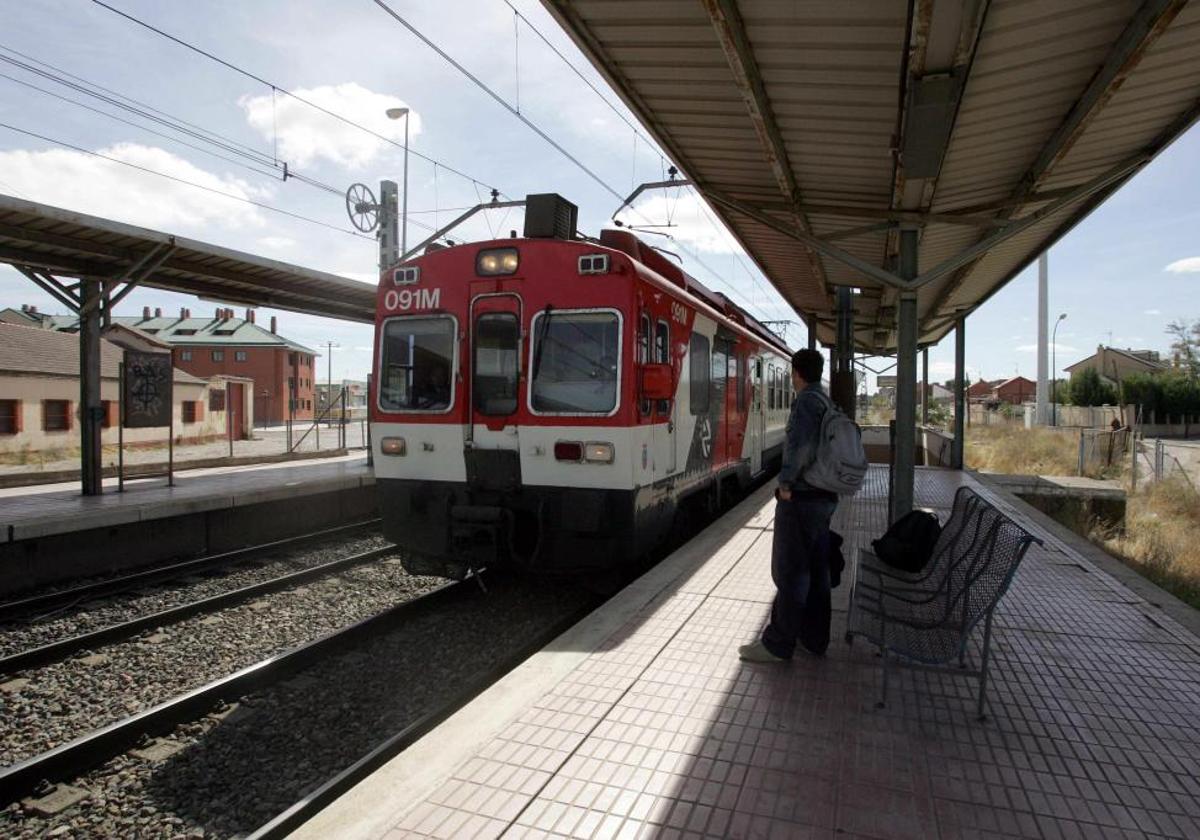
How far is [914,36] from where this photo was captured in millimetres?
3586

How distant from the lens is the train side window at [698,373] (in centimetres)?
760

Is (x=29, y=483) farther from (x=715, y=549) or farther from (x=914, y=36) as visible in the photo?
(x=914, y=36)

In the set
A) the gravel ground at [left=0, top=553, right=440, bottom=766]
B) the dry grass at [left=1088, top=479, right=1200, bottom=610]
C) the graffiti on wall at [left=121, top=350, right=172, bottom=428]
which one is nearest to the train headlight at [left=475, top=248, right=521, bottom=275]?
the gravel ground at [left=0, top=553, right=440, bottom=766]

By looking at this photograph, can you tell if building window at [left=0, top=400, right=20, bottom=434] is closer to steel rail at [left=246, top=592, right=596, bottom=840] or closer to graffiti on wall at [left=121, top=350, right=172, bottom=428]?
graffiti on wall at [left=121, top=350, right=172, bottom=428]

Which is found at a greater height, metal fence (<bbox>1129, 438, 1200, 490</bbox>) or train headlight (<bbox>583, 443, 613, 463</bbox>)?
train headlight (<bbox>583, 443, 613, 463</bbox>)

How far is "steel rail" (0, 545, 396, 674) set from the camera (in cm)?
556

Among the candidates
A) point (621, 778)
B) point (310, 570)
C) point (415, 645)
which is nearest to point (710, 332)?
point (415, 645)

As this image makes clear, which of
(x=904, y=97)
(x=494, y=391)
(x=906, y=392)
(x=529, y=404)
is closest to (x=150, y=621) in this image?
(x=494, y=391)

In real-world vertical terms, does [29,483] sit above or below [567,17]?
below

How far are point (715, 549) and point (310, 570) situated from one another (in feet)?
14.8

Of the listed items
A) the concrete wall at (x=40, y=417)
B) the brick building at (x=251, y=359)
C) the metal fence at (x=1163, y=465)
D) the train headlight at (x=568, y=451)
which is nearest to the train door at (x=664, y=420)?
the train headlight at (x=568, y=451)

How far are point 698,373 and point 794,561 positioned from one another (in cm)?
391

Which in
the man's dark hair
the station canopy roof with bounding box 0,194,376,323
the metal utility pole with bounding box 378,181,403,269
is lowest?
the man's dark hair

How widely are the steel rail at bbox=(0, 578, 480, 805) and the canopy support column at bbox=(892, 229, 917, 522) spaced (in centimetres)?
446
